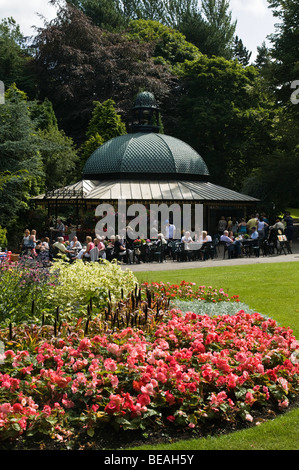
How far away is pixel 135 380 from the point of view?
4.37 meters

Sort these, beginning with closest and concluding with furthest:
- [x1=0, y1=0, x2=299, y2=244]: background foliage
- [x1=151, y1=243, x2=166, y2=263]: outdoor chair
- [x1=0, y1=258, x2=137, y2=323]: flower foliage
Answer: [x1=0, y1=258, x2=137, y2=323]: flower foliage
[x1=151, y1=243, x2=166, y2=263]: outdoor chair
[x1=0, y1=0, x2=299, y2=244]: background foliage

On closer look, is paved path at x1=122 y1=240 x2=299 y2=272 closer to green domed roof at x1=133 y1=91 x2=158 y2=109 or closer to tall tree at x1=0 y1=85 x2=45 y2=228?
tall tree at x1=0 y1=85 x2=45 y2=228

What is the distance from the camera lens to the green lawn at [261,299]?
149 inches

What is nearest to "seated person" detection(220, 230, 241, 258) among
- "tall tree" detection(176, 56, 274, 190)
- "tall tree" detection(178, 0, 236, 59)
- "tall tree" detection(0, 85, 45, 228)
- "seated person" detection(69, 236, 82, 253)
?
"seated person" detection(69, 236, 82, 253)

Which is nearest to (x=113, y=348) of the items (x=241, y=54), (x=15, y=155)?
(x=15, y=155)

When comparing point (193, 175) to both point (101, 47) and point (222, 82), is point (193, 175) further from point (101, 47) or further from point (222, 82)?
point (101, 47)

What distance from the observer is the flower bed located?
3.92m

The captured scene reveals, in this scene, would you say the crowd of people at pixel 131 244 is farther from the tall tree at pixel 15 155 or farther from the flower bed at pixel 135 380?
the flower bed at pixel 135 380

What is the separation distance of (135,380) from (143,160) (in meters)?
22.9

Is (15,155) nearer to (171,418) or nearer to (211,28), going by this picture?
(171,418)

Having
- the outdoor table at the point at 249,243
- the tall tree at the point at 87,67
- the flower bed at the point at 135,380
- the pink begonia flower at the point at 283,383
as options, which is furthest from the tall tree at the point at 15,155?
the pink begonia flower at the point at 283,383

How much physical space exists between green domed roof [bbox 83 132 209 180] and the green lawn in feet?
42.4
